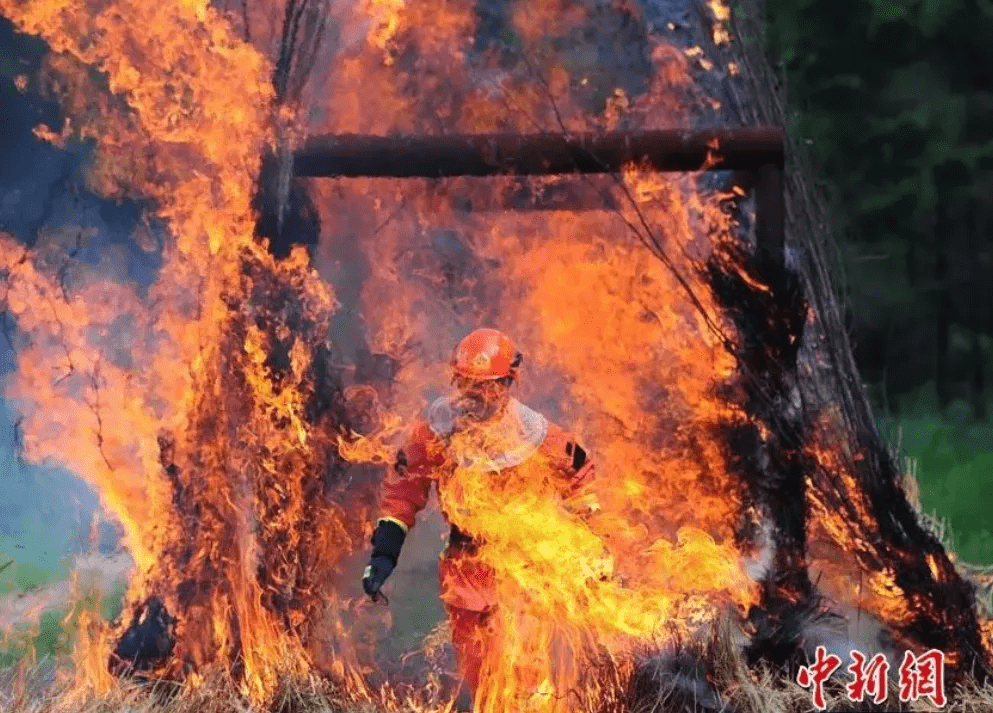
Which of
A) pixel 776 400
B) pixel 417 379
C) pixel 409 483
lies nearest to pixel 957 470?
pixel 417 379

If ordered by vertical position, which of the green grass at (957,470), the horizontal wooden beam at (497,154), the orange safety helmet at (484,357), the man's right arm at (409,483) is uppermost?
the horizontal wooden beam at (497,154)

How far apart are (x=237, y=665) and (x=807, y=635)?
2.56 meters

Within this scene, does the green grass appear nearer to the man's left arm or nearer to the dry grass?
the dry grass

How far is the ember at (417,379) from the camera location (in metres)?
5.07

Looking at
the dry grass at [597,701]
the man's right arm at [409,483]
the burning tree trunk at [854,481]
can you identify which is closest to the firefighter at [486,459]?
the man's right arm at [409,483]

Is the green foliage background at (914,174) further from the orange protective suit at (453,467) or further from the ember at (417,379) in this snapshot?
the orange protective suit at (453,467)

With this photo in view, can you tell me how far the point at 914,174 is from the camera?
452 inches

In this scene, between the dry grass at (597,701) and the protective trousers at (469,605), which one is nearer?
the dry grass at (597,701)

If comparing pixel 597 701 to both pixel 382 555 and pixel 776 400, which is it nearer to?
pixel 382 555

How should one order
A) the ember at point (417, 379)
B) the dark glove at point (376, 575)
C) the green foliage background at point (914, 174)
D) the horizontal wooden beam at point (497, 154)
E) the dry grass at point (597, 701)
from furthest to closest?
the green foliage background at point (914, 174), the horizontal wooden beam at point (497, 154), the ember at point (417, 379), the dark glove at point (376, 575), the dry grass at point (597, 701)

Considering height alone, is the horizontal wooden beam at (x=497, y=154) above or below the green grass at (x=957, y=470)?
above

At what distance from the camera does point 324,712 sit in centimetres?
481

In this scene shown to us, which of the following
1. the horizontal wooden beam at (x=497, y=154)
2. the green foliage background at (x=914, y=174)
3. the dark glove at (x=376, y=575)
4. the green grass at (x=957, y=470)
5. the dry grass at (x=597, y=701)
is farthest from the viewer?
the green foliage background at (x=914, y=174)

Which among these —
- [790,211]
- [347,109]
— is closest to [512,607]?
[790,211]
